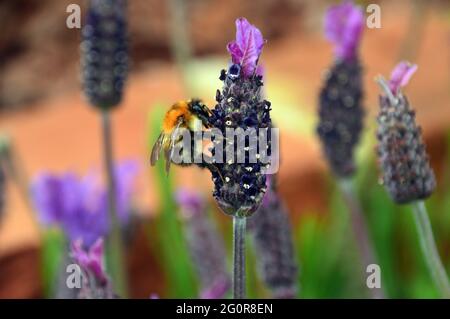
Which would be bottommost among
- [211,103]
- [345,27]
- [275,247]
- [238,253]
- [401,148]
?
[238,253]

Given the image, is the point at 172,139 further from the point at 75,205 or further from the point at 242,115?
the point at 75,205

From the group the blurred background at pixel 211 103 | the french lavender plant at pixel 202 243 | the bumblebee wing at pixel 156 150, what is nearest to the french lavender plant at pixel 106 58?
the french lavender plant at pixel 202 243

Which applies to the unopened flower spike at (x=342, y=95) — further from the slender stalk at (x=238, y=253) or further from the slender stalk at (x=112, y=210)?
the slender stalk at (x=238, y=253)

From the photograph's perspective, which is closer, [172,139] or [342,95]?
[172,139]

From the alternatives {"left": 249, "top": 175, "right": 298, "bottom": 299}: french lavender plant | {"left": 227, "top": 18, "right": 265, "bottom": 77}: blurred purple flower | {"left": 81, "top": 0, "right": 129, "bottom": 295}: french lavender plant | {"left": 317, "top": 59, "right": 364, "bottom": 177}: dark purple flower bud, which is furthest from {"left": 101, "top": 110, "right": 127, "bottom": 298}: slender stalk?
{"left": 227, "top": 18, "right": 265, "bottom": 77}: blurred purple flower

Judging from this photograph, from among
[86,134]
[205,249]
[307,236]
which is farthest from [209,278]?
[86,134]

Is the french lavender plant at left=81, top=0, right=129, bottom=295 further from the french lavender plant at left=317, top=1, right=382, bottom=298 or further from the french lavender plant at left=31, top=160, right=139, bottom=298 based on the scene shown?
the french lavender plant at left=317, top=1, right=382, bottom=298

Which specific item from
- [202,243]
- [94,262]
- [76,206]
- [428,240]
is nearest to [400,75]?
[428,240]
